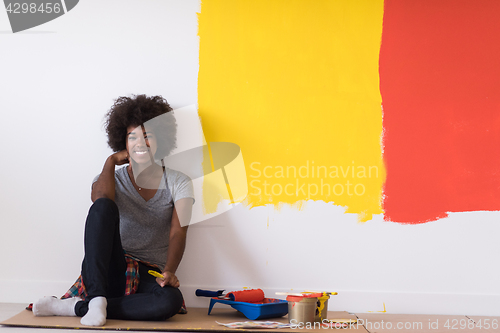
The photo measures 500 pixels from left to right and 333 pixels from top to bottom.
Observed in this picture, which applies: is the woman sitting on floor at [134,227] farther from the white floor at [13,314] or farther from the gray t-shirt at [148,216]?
the white floor at [13,314]

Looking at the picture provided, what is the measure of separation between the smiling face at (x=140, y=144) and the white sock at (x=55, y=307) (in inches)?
25.0

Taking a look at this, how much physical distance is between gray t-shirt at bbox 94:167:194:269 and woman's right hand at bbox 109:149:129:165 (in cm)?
7

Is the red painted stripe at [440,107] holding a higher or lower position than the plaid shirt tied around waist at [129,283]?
higher

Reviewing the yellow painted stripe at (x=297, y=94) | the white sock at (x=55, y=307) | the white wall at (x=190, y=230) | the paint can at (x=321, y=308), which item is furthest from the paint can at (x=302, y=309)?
the white sock at (x=55, y=307)

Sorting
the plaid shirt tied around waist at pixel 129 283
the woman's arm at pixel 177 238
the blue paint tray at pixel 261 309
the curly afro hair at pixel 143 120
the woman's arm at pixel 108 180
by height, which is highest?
the curly afro hair at pixel 143 120

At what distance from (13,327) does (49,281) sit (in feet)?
1.80

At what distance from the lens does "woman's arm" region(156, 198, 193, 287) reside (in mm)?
A: 1677

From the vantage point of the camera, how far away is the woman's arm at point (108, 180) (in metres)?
1.76

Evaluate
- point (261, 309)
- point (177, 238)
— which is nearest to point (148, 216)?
point (177, 238)

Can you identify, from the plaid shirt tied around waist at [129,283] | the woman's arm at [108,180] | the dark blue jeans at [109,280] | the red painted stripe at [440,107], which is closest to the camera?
the dark blue jeans at [109,280]

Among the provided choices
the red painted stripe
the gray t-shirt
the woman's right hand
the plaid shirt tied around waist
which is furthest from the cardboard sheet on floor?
the red painted stripe

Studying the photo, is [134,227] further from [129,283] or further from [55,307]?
[55,307]

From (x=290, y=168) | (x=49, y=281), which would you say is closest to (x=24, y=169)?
(x=49, y=281)

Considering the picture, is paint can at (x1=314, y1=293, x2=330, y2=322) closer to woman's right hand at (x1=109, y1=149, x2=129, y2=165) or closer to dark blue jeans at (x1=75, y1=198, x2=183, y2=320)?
dark blue jeans at (x1=75, y1=198, x2=183, y2=320)
